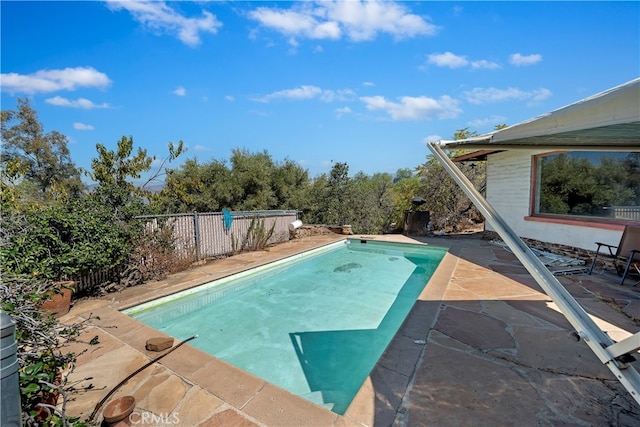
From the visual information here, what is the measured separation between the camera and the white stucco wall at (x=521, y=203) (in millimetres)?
7047

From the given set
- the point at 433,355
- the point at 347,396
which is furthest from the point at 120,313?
the point at 433,355

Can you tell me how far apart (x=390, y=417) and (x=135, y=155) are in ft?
28.2

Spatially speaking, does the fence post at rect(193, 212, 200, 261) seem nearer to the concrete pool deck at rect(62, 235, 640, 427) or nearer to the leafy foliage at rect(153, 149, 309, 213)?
the concrete pool deck at rect(62, 235, 640, 427)

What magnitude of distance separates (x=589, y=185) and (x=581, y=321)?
7904 millimetres

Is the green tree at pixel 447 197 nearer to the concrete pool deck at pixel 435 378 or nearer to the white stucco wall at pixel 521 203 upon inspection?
the white stucco wall at pixel 521 203

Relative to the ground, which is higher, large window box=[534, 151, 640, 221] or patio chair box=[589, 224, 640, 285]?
large window box=[534, 151, 640, 221]

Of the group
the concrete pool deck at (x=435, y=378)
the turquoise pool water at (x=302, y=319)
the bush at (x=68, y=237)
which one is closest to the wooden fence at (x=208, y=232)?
the bush at (x=68, y=237)

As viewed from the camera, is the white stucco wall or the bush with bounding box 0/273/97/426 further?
the white stucco wall

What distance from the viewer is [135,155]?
25.6ft

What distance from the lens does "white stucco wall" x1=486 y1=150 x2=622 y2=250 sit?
23.1 ft

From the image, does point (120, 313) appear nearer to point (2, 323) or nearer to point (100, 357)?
point (100, 357)

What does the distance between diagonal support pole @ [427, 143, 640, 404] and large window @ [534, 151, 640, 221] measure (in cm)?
683

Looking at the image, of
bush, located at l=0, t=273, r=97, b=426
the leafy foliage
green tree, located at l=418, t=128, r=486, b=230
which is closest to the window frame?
green tree, located at l=418, t=128, r=486, b=230

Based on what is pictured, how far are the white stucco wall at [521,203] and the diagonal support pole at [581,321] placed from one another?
18.5 feet
